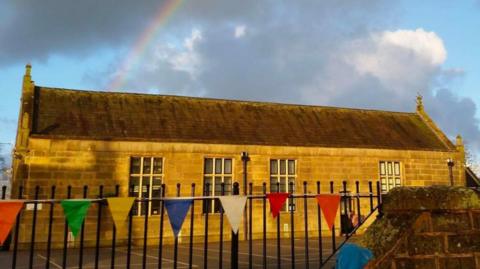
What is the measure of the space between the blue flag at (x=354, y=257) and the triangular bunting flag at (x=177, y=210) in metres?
2.39

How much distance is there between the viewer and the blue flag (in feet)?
12.9

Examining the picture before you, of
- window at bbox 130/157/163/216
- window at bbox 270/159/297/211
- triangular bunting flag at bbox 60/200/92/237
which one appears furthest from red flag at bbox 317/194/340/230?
window at bbox 270/159/297/211

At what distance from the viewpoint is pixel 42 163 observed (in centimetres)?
1680

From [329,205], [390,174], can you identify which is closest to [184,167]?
[390,174]

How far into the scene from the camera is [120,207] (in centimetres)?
534

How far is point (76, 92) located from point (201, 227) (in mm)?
9972

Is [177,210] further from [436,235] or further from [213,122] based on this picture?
[213,122]

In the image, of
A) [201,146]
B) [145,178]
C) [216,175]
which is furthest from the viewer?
[216,175]

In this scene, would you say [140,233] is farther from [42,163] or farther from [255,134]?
[255,134]

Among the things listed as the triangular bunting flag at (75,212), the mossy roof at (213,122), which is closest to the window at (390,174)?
the mossy roof at (213,122)

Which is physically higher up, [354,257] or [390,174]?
[390,174]

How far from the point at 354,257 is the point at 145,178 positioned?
15.7 meters

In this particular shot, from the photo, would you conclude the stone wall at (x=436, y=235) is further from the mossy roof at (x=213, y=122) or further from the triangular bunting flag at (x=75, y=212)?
the mossy roof at (x=213, y=122)

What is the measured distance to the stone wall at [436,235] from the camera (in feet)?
12.9
